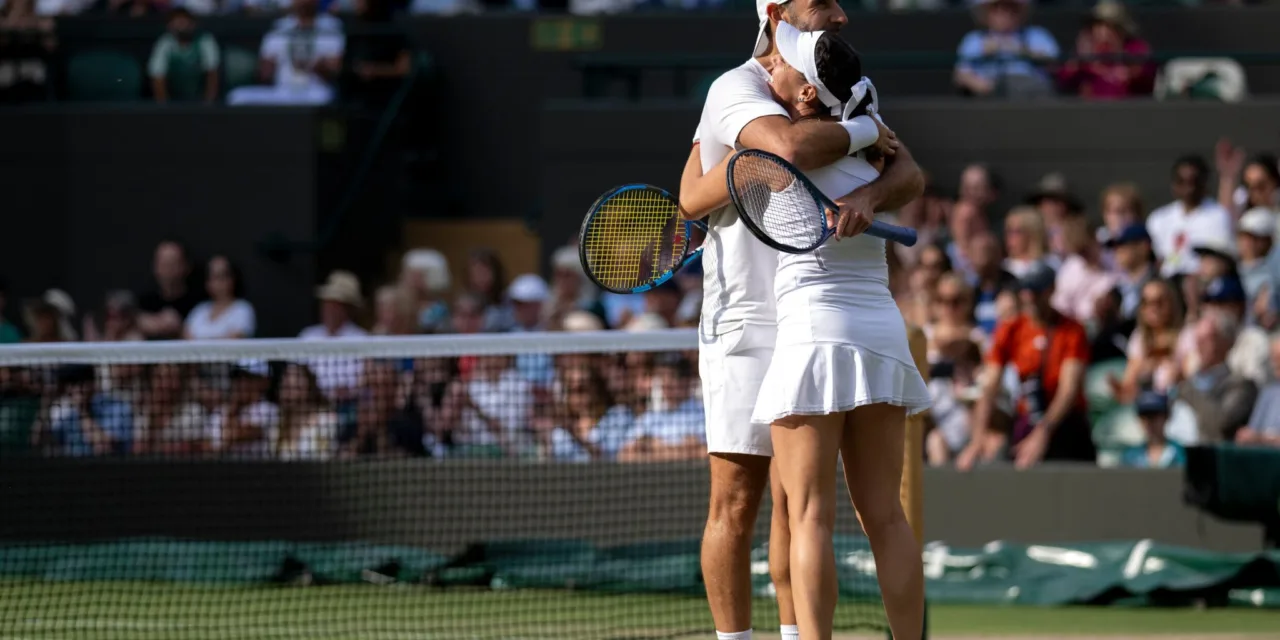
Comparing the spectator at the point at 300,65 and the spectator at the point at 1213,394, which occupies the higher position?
the spectator at the point at 300,65

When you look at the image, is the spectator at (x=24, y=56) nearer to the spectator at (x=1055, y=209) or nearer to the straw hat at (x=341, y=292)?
the straw hat at (x=341, y=292)

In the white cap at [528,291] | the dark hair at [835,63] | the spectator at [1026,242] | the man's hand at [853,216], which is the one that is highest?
the dark hair at [835,63]

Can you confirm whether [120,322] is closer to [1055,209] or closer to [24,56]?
[24,56]

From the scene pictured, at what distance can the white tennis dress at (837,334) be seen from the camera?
478 centimetres

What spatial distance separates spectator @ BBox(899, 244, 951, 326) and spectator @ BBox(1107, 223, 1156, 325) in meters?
1.00

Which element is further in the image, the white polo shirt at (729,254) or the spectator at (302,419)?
the spectator at (302,419)

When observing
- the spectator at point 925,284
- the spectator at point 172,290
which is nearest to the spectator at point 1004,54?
the spectator at point 925,284

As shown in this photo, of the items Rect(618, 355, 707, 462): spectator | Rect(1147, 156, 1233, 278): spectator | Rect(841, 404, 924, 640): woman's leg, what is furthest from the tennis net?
Rect(841, 404, 924, 640): woman's leg

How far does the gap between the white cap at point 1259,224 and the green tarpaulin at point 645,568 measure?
246 centimetres

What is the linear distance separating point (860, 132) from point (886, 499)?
970mm

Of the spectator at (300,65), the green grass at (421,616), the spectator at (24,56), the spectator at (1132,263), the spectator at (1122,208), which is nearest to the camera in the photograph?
the green grass at (421,616)

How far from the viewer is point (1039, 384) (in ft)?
32.0

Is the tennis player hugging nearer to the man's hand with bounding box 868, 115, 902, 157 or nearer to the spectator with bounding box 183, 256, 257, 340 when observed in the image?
the man's hand with bounding box 868, 115, 902, 157

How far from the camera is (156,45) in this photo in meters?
14.1
